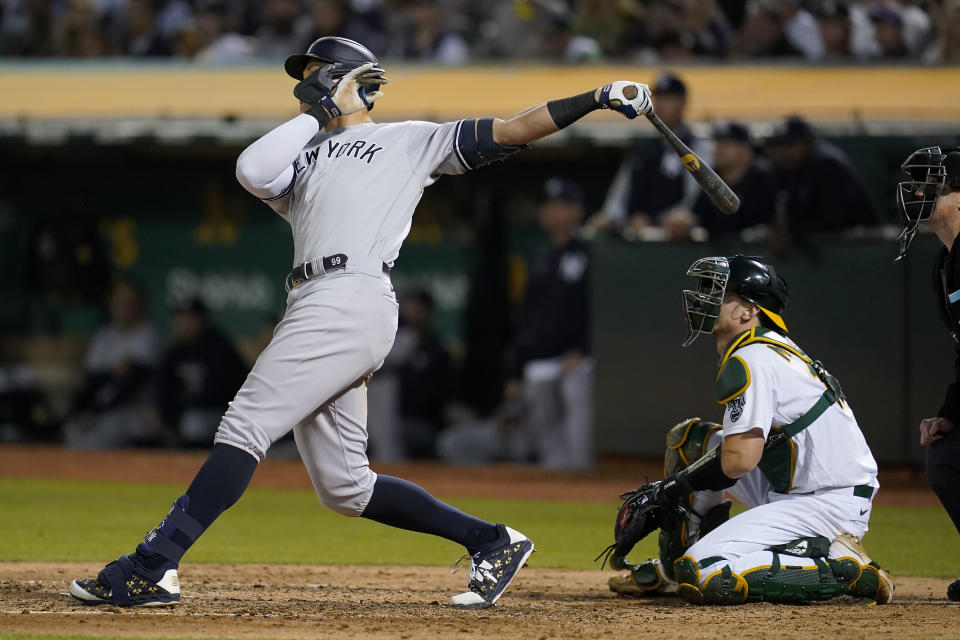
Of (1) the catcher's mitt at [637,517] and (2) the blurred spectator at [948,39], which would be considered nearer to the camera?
(1) the catcher's mitt at [637,517]

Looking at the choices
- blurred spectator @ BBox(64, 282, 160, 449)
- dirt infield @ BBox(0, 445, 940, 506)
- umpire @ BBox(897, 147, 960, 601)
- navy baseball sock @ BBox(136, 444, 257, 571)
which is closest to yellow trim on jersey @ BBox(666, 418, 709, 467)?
umpire @ BBox(897, 147, 960, 601)

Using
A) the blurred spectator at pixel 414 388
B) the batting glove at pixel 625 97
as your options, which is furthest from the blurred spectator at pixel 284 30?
the batting glove at pixel 625 97

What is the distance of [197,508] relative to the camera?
378 centimetres

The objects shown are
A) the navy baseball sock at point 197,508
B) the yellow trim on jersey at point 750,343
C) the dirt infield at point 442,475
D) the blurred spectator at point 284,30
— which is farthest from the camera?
the blurred spectator at point 284,30

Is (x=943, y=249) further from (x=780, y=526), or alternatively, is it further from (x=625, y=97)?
(x=625, y=97)

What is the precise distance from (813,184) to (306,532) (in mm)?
3638

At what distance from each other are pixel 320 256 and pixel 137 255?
785cm

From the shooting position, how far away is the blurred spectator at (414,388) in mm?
9891

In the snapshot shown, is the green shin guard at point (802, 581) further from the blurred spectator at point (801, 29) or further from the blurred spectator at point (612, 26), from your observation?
the blurred spectator at point (612, 26)

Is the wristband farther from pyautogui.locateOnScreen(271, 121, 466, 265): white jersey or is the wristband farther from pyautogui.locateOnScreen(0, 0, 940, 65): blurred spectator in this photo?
pyautogui.locateOnScreen(0, 0, 940, 65): blurred spectator

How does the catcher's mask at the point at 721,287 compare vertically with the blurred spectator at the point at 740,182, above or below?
below

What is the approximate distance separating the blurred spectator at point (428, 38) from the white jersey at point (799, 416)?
6.81 m

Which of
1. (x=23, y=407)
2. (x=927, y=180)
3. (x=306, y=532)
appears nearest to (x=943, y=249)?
(x=927, y=180)

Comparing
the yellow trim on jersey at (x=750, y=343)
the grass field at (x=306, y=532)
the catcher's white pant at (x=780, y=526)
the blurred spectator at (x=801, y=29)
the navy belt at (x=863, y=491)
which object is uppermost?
the blurred spectator at (x=801, y=29)
